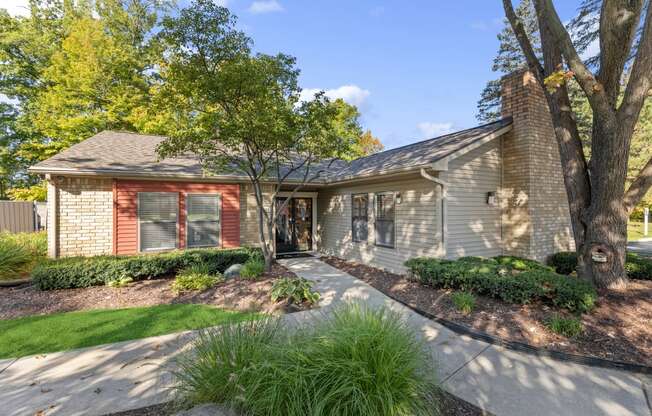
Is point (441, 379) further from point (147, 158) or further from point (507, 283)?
point (147, 158)

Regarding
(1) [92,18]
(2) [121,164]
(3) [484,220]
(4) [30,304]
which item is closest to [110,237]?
(2) [121,164]

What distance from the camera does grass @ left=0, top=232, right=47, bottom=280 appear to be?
6.97 meters

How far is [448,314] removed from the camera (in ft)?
16.0

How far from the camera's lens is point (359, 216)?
955 centimetres

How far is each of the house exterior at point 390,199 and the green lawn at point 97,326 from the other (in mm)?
3679

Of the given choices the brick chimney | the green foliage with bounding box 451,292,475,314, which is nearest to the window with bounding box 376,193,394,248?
the brick chimney

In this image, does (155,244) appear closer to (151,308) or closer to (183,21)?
(151,308)

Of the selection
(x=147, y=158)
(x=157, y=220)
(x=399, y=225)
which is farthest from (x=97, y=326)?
(x=399, y=225)

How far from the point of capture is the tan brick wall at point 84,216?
7.86m

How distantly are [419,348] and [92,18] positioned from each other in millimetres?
24135

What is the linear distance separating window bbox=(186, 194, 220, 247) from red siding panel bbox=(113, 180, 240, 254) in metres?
0.14

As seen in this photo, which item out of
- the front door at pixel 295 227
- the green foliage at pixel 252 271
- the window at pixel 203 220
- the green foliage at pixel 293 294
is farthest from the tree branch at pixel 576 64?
→ the window at pixel 203 220

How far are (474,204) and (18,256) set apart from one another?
10.9 m

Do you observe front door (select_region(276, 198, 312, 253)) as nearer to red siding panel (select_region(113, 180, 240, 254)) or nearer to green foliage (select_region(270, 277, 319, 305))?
red siding panel (select_region(113, 180, 240, 254))
